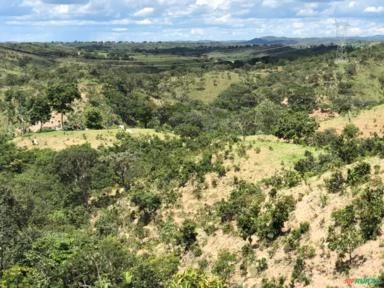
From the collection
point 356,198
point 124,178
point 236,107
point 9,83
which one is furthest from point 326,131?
point 9,83

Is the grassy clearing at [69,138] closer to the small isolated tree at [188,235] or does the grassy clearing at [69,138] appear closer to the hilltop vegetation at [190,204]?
the hilltop vegetation at [190,204]

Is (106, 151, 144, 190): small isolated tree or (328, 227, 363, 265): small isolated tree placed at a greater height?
(328, 227, 363, 265): small isolated tree

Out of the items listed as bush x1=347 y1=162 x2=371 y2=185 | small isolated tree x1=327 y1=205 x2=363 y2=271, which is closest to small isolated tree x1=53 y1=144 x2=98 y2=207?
bush x1=347 y1=162 x2=371 y2=185

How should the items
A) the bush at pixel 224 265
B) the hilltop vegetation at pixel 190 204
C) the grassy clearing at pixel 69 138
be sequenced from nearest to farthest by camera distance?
the hilltop vegetation at pixel 190 204, the bush at pixel 224 265, the grassy clearing at pixel 69 138

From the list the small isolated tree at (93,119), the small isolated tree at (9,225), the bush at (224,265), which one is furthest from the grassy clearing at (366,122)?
the small isolated tree at (9,225)

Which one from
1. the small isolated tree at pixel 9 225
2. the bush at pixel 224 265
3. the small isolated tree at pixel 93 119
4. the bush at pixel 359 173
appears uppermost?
the bush at pixel 359 173

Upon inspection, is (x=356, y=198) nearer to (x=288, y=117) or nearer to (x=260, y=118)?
(x=288, y=117)

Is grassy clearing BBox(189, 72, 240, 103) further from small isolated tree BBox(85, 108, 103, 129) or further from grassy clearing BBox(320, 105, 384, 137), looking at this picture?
grassy clearing BBox(320, 105, 384, 137)
